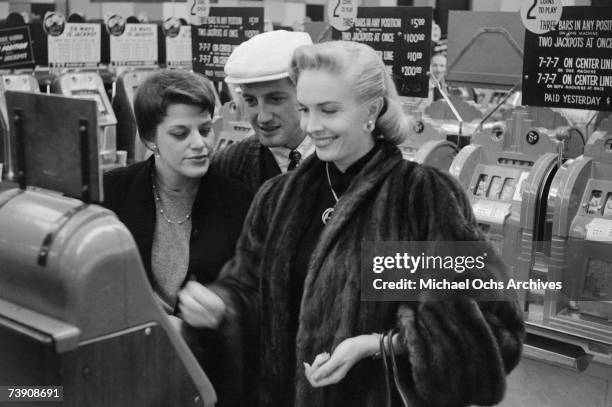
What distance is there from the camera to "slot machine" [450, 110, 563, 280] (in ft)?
16.7

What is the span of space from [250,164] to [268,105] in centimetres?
29

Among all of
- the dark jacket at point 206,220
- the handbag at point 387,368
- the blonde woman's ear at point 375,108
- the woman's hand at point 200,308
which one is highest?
the blonde woman's ear at point 375,108

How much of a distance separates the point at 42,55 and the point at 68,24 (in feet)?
1.79

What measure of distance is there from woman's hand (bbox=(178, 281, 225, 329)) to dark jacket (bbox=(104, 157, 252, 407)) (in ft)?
0.59

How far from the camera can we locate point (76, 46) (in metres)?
8.45

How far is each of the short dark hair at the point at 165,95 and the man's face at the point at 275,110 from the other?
31cm

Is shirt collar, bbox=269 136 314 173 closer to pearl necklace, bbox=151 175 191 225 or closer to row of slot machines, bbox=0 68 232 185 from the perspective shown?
pearl necklace, bbox=151 175 191 225

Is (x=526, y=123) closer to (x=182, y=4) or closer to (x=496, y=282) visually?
(x=496, y=282)

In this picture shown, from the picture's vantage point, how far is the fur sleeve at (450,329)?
6.34 feet

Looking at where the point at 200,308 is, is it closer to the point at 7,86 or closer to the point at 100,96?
the point at 7,86

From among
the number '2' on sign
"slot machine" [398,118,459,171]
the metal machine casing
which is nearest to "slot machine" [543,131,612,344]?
"slot machine" [398,118,459,171]

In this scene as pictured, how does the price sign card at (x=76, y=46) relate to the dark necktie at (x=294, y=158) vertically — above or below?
above

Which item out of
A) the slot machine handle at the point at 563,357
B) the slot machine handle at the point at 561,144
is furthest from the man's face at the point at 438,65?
the slot machine handle at the point at 563,357

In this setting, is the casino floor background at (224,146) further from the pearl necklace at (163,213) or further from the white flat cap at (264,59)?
the white flat cap at (264,59)
